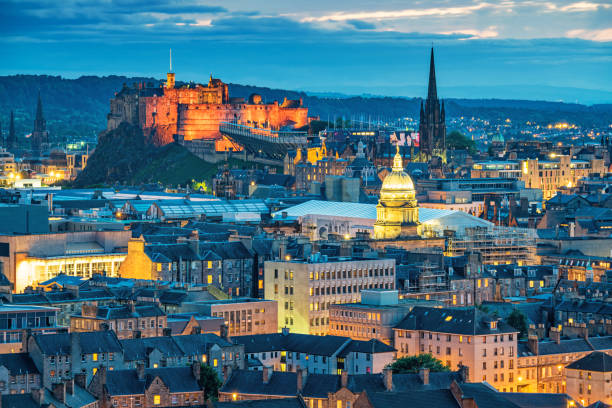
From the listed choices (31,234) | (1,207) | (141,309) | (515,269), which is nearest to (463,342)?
(141,309)

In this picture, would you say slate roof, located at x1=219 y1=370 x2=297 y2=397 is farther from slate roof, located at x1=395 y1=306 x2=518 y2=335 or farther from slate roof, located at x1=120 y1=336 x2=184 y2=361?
slate roof, located at x1=395 y1=306 x2=518 y2=335

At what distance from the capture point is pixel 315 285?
146 meters

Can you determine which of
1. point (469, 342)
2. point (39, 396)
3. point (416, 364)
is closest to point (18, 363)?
point (39, 396)

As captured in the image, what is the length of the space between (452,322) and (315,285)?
18.5 meters

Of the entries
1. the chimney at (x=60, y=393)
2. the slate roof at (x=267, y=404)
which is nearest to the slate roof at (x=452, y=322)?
the slate roof at (x=267, y=404)

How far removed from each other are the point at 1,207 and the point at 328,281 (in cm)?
4728

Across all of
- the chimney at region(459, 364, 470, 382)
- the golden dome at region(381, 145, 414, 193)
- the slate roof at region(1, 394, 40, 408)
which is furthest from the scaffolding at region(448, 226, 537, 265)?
the slate roof at region(1, 394, 40, 408)

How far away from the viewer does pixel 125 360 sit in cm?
11525

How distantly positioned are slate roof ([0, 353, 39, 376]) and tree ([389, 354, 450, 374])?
25.3 metres

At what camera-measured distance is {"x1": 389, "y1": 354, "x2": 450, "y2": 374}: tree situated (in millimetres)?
119500

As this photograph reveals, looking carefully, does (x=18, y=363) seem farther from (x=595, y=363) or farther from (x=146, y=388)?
(x=595, y=363)

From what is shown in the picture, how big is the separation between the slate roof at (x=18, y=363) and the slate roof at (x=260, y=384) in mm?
12281

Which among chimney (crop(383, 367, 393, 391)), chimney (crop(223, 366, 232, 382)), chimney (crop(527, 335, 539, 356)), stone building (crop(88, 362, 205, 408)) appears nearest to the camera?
stone building (crop(88, 362, 205, 408))

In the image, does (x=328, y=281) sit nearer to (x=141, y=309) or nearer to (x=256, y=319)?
(x=256, y=319)
